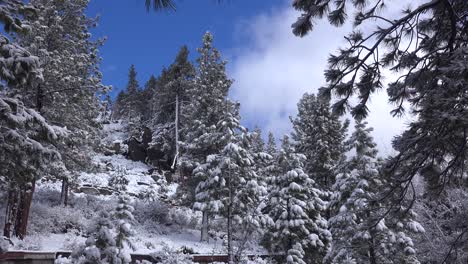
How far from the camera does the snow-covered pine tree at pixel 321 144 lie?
97.9ft

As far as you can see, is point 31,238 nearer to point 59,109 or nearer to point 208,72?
point 59,109

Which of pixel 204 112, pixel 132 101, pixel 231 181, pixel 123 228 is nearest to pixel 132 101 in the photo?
pixel 132 101

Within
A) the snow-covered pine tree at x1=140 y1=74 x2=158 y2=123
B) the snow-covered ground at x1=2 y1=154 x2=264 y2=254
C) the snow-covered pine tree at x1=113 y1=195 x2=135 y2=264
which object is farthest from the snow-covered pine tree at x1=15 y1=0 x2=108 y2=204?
the snow-covered pine tree at x1=140 y1=74 x2=158 y2=123

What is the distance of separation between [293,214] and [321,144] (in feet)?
36.2

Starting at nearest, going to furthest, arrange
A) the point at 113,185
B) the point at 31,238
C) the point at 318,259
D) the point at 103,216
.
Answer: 1. the point at 103,216
2. the point at 31,238
3. the point at 318,259
4. the point at 113,185

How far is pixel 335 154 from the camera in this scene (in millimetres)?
30844

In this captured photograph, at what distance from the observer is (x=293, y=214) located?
20.1 meters

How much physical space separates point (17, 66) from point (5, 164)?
8.64 feet

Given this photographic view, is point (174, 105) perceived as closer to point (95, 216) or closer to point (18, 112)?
point (95, 216)

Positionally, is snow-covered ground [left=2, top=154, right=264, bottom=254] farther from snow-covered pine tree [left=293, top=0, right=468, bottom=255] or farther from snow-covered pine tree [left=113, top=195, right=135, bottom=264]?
snow-covered pine tree [left=293, top=0, right=468, bottom=255]

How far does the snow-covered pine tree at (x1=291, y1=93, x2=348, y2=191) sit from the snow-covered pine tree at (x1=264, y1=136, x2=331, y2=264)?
6.80 m

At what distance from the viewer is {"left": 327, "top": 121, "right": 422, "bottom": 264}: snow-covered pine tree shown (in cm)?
1623

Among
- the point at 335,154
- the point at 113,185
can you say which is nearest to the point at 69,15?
the point at 113,185

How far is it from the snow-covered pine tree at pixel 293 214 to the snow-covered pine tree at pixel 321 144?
22.3ft
